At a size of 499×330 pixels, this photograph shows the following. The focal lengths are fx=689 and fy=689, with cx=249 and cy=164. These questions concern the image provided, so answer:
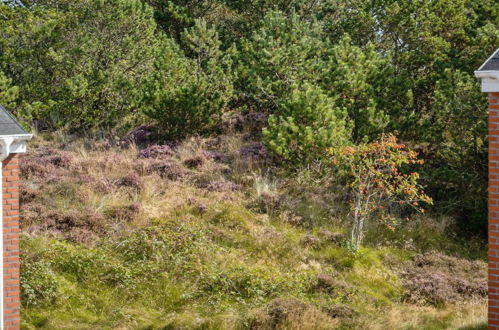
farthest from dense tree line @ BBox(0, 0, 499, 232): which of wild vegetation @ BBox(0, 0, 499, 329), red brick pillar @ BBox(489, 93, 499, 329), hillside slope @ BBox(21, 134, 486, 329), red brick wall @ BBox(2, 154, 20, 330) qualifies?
red brick wall @ BBox(2, 154, 20, 330)

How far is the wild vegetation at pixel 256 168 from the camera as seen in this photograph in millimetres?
13172

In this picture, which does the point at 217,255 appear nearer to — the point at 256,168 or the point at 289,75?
the point at 256,168

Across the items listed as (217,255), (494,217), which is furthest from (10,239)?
(494,217)

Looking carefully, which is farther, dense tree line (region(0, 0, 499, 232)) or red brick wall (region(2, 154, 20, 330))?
dense tree line (region(0, 0, 499, 232))

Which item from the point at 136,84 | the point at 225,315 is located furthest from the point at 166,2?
the point at 225,315

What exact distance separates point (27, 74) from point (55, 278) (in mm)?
13140

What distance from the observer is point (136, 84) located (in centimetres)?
2328

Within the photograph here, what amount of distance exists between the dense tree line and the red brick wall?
845 cm

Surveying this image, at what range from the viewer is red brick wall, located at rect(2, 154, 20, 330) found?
10102 mm

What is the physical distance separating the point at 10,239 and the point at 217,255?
5.26 metres

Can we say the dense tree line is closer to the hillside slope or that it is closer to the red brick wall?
the hillside slope

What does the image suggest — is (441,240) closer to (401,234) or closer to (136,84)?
(401,234)

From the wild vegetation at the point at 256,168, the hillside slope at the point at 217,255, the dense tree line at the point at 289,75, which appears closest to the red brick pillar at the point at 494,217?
the hillside slope at the point at 217,255

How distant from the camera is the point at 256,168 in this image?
19406 mm
